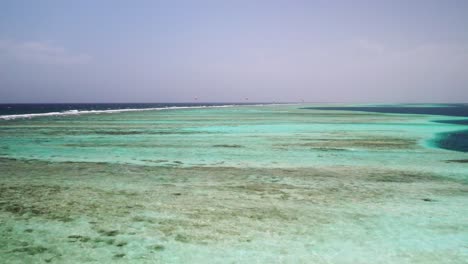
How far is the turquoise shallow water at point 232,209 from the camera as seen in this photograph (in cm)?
541

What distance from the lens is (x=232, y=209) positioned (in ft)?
24.2

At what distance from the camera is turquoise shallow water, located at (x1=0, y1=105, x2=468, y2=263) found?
17.7ft

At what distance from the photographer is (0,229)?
5.96m

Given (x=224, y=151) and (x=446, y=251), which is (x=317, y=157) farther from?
(x=446, y=251)

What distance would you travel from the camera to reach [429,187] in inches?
367

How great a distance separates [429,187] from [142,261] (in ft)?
24.4

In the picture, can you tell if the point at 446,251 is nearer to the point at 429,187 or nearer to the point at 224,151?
the point at 429,187

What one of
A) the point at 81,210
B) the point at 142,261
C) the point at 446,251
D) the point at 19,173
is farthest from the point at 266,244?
the point at 19,173

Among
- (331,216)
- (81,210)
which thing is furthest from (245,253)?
(81,210)

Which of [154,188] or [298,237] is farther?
[154,188]

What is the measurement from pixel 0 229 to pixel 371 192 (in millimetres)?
7467

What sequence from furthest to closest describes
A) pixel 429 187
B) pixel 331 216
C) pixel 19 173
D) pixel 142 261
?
pixel 19 173
pixel 429 187
pixel 331 216
pixel 142 261

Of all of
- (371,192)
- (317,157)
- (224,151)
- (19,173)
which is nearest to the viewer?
(371,192)

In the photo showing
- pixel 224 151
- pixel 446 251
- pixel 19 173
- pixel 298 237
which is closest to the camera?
pixel 446 251
